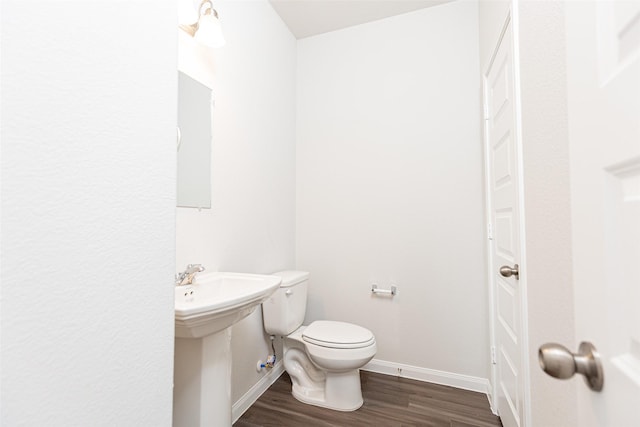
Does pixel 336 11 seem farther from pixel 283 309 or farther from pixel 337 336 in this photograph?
pixel 337 336

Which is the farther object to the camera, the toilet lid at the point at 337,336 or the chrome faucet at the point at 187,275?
the toilet lid at the point at 337,336

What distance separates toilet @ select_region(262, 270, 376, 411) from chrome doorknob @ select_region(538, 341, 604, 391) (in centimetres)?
139

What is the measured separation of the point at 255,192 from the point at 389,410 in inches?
61.8

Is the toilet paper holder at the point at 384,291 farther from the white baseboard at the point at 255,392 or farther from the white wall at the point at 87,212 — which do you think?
the white wall at the point at 87,212

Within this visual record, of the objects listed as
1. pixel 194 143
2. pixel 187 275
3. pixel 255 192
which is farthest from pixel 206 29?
pixel 187 275

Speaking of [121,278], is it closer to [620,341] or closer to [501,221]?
[620,341]

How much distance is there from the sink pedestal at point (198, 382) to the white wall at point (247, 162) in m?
0.40

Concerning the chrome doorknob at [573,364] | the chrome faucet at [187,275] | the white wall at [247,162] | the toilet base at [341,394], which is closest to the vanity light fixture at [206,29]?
the white wall at [247,162]

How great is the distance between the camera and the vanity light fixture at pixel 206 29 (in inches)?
54.4

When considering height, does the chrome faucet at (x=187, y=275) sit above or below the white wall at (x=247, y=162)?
below

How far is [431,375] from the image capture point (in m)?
2.06

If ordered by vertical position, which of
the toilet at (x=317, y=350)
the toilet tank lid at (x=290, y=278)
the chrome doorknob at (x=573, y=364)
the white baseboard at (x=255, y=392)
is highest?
the chrome doorknob at (x=573, y=364)

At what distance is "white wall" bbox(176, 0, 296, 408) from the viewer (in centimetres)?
156

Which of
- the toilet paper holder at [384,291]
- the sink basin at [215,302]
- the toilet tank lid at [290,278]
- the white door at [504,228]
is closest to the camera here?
the sink basin at [215,302]
